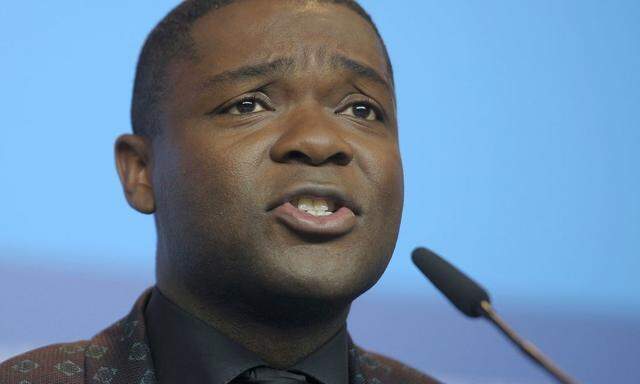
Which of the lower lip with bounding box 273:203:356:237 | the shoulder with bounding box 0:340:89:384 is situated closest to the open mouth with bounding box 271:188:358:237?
the lower lip with bounding box 273:203:356:237

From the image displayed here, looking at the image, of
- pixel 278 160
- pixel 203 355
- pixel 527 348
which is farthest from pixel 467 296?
pixel 203 355

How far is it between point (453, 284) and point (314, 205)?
0.25 m

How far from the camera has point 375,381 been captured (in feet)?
6.61

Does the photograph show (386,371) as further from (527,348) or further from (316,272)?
(527,348)

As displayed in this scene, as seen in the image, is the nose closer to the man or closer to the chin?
the man

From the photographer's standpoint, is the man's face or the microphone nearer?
the microphone

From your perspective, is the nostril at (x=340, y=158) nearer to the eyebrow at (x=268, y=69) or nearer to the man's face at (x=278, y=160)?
the man's face at (x=278, y=160)

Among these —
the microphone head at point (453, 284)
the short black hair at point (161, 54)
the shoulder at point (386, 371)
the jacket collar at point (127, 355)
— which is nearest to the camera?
the microphone head at point (453, 284)

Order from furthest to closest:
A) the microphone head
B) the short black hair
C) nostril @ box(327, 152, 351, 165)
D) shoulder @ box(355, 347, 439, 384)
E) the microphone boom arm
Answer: shoulder @ box(355, 347, 439, 384), the short black hair, nostril @ box(327, 152, 351, 165), the microphone head, the microphone boom arm

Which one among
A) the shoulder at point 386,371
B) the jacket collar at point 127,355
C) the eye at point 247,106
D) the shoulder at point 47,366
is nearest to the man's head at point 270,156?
the eye at point 247,106

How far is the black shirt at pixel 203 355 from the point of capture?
174cm

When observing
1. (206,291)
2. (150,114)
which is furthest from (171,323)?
(150,114)

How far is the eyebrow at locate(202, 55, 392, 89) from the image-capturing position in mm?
1746

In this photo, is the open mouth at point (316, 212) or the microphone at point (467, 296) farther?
the open mouth at point (316, 212)
